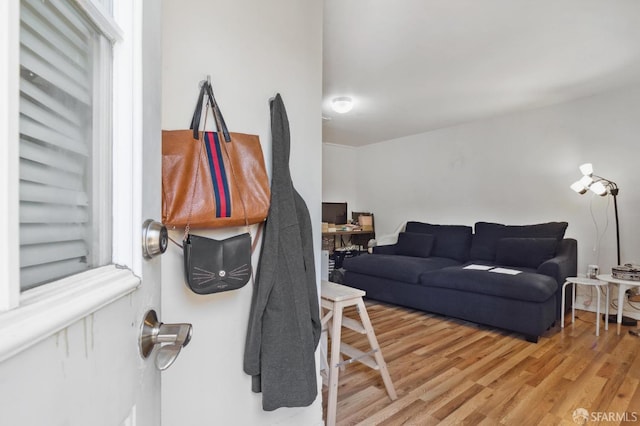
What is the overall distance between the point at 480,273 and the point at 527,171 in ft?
6.07

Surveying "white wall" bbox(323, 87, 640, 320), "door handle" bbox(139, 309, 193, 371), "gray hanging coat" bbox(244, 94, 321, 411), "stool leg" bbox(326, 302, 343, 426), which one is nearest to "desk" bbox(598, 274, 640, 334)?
"white wall" bbox(323, 87, 640, 320)

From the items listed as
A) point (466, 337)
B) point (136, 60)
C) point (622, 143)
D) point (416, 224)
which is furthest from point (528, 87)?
point (136, 60)

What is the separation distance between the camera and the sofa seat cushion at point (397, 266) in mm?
3393

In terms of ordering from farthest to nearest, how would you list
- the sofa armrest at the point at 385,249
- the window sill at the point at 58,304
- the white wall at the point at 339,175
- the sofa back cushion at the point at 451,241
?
the white wall at the point at 339,175, the sofa armrest at the point at 385,249, the sofa back cushion at the point at 451,241, the window sill at the point at 58,304

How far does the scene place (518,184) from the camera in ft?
13.2

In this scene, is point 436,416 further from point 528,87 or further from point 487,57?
point 528,87

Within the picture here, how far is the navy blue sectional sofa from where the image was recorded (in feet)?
8.74

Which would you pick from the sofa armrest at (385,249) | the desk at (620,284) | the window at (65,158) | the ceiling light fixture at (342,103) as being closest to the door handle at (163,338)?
the window at (65,158)

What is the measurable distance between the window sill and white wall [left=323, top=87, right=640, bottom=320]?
14.6 ft

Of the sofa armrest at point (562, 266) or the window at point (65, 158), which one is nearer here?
the window at point (65, 158)

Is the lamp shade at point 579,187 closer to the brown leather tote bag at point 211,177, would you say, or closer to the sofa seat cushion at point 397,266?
the sofa seat cushion at point 397,266

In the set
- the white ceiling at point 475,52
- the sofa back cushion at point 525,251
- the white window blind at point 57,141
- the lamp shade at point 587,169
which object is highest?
the white ceiling at point 475,52

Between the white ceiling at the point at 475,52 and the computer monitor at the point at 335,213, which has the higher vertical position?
the white ceiling at the point at 475,52

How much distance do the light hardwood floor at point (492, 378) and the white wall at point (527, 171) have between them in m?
1.18
